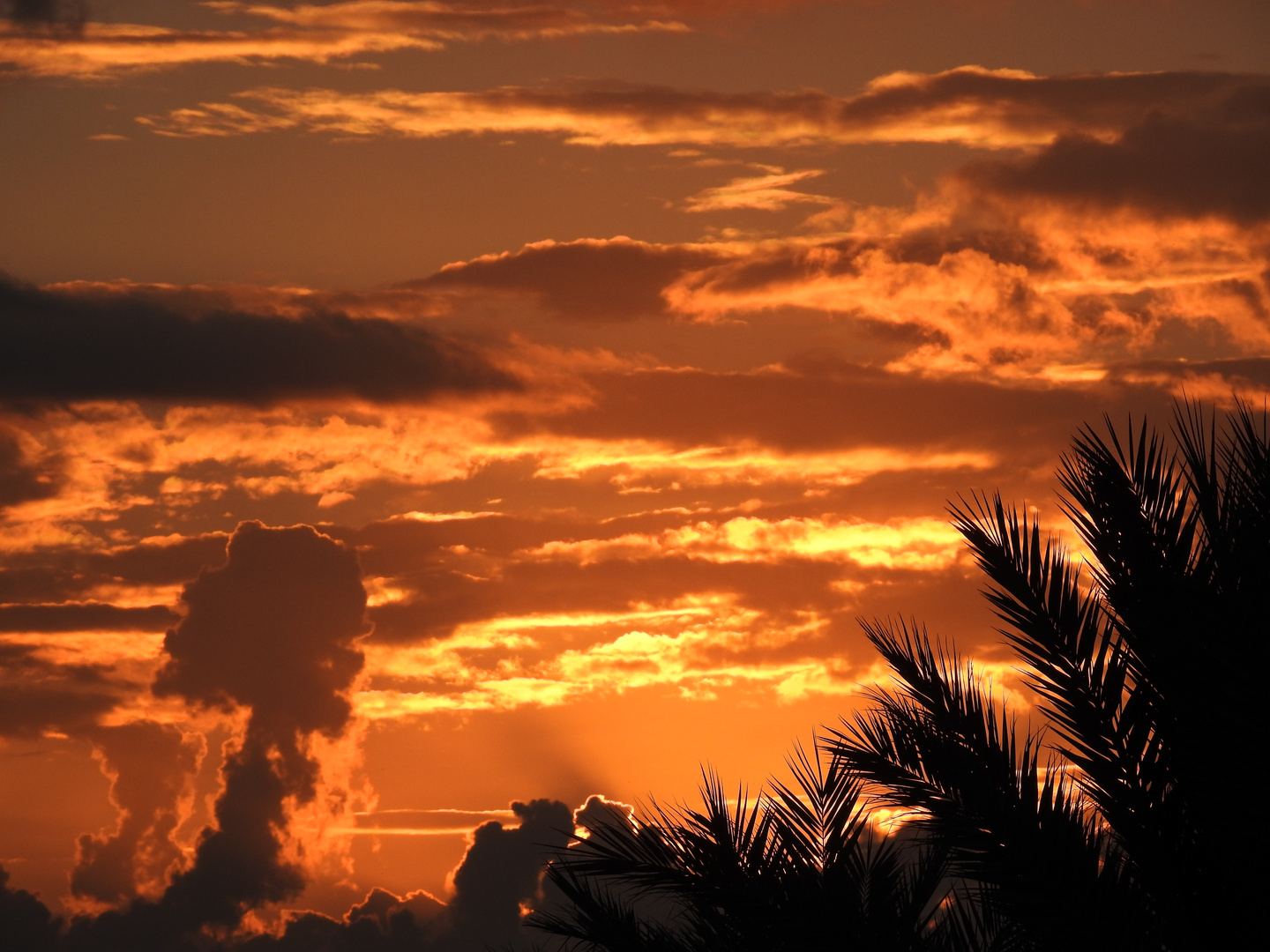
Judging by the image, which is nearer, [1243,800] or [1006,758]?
[1243,800]

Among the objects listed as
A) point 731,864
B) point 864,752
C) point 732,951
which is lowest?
point 732,951

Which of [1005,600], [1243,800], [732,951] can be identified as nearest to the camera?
[1243,800]

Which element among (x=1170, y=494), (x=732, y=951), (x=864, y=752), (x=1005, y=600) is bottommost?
(x=732, y=951)

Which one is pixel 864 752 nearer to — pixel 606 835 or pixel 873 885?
pixel 873 885

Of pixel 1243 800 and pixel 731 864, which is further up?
pixel 1243 800

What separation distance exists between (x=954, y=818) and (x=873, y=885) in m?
1.51

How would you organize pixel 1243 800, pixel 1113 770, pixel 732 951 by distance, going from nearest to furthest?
pixel 1243 800
pixel 1113 770
pixel 732 951

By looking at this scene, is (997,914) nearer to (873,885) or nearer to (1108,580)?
(873,885)

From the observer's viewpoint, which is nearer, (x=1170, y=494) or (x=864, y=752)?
(x=1170, y=494)

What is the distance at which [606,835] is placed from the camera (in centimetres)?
1148

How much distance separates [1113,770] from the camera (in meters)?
10.0

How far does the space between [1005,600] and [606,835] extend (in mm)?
3699

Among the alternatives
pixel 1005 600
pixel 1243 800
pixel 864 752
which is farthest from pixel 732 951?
pixel 1243 800

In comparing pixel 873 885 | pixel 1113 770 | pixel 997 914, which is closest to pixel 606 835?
pixel 873 885
